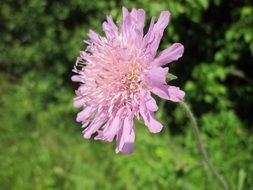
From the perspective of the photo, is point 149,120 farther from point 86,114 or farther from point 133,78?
point 86,114

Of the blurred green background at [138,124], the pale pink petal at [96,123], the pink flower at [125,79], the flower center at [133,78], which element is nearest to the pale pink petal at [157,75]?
the pink flower at [125,79]

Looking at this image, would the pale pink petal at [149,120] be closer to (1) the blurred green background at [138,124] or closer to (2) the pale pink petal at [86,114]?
(2) the pale pink petal at [86,114]

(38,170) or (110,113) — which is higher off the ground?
(110,113)

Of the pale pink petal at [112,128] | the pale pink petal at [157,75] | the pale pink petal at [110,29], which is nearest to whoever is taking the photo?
the pale pink petal at [157,75]

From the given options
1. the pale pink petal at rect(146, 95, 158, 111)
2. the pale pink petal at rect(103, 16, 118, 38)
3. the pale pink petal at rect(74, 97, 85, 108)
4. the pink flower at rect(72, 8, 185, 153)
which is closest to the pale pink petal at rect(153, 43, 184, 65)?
the pink flower at rect(72, 8, 185, 153)

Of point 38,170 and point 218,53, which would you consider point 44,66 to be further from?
point 218,53

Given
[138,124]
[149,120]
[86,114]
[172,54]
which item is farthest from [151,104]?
[138,124]

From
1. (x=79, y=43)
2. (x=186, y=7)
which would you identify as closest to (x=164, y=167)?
(x=186, y=7)
